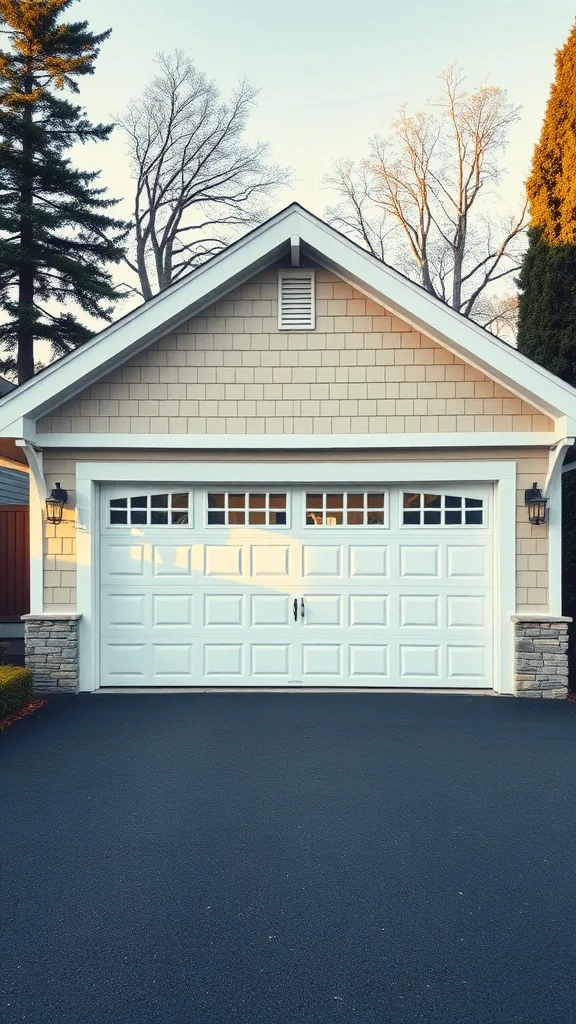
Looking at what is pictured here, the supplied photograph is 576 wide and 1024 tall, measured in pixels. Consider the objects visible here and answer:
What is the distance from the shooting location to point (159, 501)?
23.6 ft

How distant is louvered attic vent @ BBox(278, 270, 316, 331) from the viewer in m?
6.97

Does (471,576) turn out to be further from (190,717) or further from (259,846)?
(259,846)

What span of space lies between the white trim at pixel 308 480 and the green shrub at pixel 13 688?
2.11ft

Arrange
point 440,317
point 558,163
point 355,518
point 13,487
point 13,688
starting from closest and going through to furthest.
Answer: point 13,688
point 440,317
point 355,518
point 558,163
point 13,487

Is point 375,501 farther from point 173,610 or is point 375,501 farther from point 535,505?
point 173,610

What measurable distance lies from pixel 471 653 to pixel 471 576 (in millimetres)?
918

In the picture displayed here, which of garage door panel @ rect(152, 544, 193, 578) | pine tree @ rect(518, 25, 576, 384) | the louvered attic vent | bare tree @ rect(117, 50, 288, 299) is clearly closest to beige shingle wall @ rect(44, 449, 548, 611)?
garage door panel @ rect(152, 544, 193, 578)

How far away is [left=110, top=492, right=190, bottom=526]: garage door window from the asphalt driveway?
7.91ft

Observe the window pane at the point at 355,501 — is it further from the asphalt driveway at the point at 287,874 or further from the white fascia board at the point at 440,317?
the asphalt driveway at the point at 287,874

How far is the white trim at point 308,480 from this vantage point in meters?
6.93

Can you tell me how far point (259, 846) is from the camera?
3580 mm

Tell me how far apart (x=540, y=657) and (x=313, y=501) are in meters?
3.21

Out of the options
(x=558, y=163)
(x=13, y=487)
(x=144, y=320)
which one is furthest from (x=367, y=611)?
(x=13, y=487)

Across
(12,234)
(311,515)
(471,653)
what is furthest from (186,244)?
(471,653)
